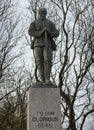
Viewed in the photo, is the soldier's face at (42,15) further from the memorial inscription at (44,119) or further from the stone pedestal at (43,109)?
the memorial inscription at (44,119)

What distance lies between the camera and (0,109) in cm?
2722

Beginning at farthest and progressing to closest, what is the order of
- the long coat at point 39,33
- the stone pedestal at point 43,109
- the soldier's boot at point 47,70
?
the long coat at point 39,33, the soldier's boot at point 47,70, the stone pedestal at point 43,109

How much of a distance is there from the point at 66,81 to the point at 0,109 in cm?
656

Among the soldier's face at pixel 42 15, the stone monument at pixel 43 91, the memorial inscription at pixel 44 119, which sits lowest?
the memorial inscription at pixel 44 119

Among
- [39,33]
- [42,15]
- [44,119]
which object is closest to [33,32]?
[39,33]

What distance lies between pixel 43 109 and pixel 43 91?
0.55 metres

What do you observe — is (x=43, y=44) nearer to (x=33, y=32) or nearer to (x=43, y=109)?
(x=33, y=32)

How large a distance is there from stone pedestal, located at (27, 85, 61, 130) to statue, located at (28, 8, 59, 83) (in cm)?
45

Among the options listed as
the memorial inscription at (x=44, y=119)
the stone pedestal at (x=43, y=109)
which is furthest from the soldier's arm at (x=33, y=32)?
the memorial inscription at (x=44, y=119)

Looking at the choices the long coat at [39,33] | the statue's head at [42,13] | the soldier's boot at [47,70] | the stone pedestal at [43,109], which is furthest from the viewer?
the statue's head at [42,13]

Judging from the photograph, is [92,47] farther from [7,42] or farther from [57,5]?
[7,42]

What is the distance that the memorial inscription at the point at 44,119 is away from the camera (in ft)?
32.6

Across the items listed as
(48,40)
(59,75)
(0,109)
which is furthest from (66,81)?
(48,40)

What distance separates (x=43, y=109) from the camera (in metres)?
10.1
